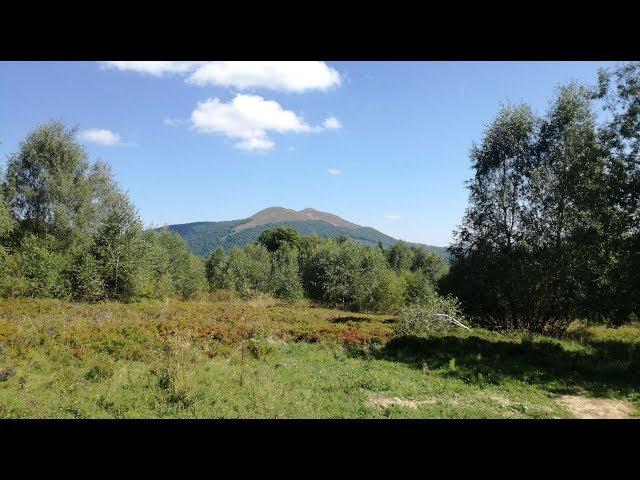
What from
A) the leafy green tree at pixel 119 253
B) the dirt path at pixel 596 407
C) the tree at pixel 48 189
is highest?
the tree at pixel 48 189

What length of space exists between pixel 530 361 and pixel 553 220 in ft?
32.3

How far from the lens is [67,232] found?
3272 centimetres

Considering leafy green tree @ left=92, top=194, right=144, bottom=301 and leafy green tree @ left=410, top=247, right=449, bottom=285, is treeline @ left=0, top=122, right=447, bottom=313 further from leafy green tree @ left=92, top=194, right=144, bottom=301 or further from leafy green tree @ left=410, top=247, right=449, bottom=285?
leafy green tree @ left=410, top=247, right=449, bottom=285

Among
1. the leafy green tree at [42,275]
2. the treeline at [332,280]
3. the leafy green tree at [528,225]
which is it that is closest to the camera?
the leafy green tree at [528,225]

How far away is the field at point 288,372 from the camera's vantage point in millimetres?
8766

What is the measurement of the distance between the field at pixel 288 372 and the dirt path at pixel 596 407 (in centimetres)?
4

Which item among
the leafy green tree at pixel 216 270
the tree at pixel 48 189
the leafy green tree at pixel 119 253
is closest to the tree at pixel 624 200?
the leafy green tree at pixel 119 253

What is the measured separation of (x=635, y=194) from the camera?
568 inches

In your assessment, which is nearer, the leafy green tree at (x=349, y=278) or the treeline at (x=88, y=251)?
the treeline at (x=88, y=251)

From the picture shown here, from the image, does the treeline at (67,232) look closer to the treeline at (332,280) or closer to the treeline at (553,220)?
the treeline at (332,280)

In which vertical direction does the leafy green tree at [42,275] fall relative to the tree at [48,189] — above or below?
below

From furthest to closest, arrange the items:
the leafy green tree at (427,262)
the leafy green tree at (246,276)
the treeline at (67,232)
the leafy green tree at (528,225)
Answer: the leafy green tree at (427,262)
the leafy green tree at (246,276)
the treeline at (67,232)
the leafy green tree at (528,225)
